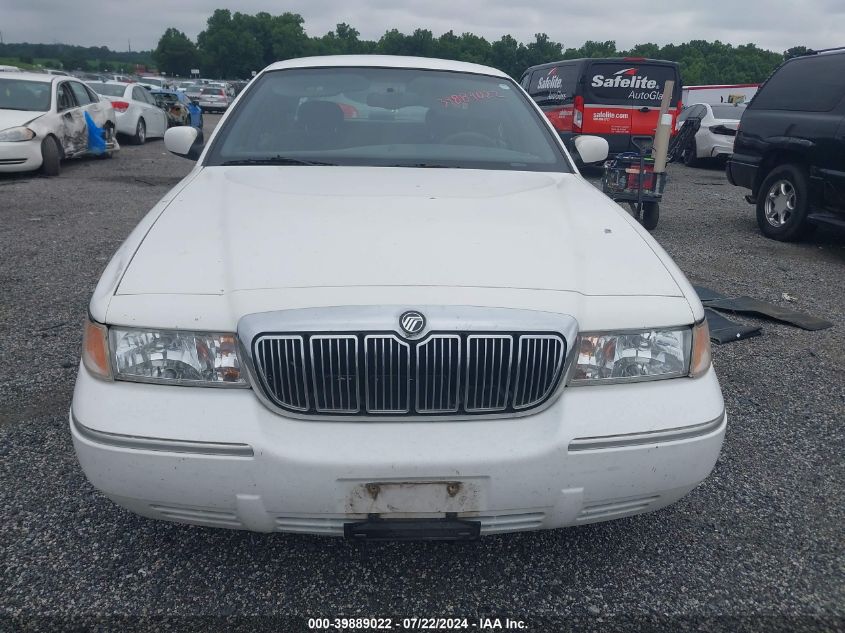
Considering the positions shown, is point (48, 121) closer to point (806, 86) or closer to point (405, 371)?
point (806, 86)

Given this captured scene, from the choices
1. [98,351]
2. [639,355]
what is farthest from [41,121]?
[639,355]

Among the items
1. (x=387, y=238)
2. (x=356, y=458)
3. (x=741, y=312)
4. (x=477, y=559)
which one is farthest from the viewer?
(x=741, y=312)

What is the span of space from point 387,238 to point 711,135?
48.5 feet

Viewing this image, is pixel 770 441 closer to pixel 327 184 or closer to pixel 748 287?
pixel 327 184

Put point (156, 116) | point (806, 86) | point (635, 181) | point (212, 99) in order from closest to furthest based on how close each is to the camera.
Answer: point (806, 86), point (635, 181), point (156, 116), point (212, 99)

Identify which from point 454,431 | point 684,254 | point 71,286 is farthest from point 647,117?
point 454,431

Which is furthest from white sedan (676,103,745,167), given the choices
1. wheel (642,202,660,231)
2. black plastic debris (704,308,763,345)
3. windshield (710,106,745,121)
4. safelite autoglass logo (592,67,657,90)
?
black plastic debris (704,308,763,345)

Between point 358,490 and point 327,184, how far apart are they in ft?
4.67

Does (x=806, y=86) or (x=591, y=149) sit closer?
(x=591, y=149)

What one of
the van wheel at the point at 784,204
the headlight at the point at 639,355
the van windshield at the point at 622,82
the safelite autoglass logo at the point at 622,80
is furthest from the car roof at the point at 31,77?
the headlight at the point at 639,355

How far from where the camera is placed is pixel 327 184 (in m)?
2.90

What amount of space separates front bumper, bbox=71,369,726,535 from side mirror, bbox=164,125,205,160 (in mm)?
2163

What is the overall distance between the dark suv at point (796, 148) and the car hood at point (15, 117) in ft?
32.6

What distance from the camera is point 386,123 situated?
352 centimetres
